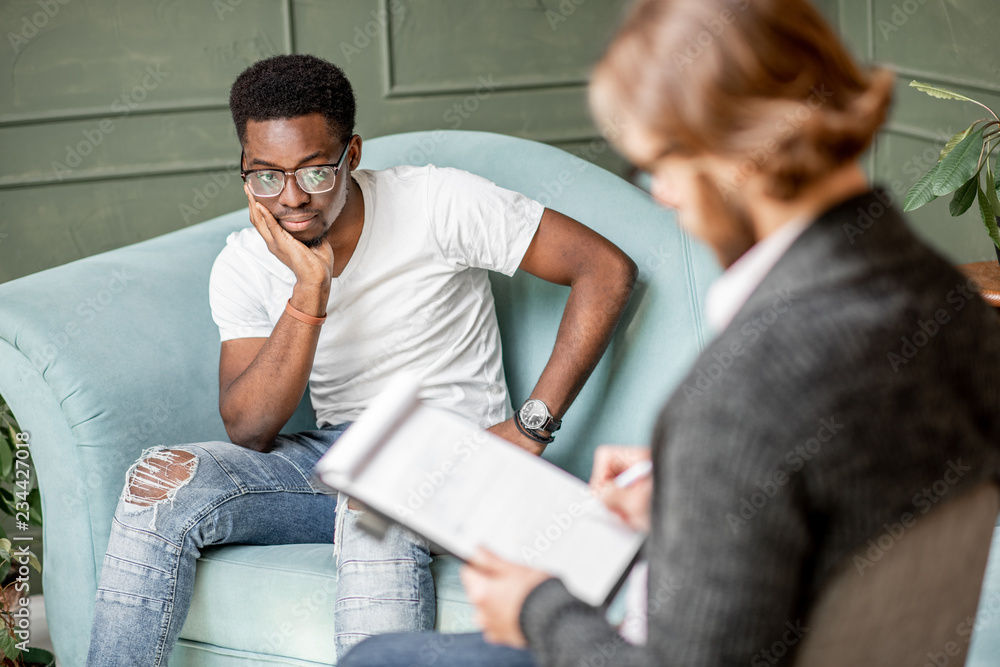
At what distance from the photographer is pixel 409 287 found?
1539mm

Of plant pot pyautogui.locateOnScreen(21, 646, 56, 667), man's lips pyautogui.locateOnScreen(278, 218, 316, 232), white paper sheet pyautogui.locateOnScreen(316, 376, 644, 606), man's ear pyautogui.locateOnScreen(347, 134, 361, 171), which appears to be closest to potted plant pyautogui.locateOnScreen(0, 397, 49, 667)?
plant pot pyautogui.locateOnScreen(21, 646, 56, 667)

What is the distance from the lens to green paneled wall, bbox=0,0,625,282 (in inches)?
96.8

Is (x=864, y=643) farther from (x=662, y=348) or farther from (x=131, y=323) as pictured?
(x=131, y=323)

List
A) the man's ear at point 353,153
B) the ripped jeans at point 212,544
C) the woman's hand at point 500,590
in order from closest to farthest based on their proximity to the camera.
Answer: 1. the woman's hand at point 500,590
2. the ripped jeans at point 212,544
3. the man's ear at point 353,153

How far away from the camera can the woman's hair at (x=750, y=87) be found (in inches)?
23.3

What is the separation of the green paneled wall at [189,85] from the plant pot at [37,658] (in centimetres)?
114

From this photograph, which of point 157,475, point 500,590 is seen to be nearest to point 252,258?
point 157,475

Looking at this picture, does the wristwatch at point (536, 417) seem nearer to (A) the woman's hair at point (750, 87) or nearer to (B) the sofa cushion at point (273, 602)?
(B) the sofa cushion at point (273, 602)

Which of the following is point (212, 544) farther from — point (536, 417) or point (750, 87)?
point (750, 87)

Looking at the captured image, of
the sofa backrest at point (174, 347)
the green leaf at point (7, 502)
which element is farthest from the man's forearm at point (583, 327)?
the green leaf at point (7, 502)

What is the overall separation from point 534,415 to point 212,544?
53 centimetres

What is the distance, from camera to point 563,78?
9.25ft

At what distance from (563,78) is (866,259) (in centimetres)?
233

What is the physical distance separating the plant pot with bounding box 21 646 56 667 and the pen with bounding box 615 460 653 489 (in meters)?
1.41
